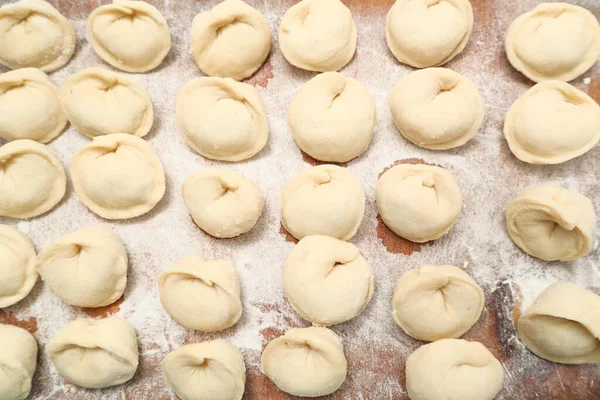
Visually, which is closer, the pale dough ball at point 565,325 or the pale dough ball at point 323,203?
the pale dough ball at point 565,325

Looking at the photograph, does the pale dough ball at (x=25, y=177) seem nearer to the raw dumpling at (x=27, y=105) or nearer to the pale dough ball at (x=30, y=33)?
the raw dumpling at (x=27, y=105)

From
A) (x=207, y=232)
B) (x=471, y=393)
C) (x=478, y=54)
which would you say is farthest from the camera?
(x=478, y=54)

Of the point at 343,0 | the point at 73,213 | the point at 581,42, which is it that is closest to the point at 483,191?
the point at 581,42

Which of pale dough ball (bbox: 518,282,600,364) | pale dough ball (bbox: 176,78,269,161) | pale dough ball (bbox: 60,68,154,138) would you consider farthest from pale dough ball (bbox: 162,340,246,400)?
pale dough ball (bbox: 518,282,600,364)

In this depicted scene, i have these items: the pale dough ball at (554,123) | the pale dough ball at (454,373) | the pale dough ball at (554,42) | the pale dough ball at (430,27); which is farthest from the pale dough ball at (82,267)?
the pale dough ball at (554,42)

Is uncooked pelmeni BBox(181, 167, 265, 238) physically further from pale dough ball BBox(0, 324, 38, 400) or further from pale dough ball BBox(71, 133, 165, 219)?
pale dough ball BBox(0, 324, 38, 400)

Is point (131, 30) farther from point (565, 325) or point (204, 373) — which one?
point (565, 325)

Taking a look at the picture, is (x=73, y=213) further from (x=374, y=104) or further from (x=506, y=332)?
(x=506, y=332)
